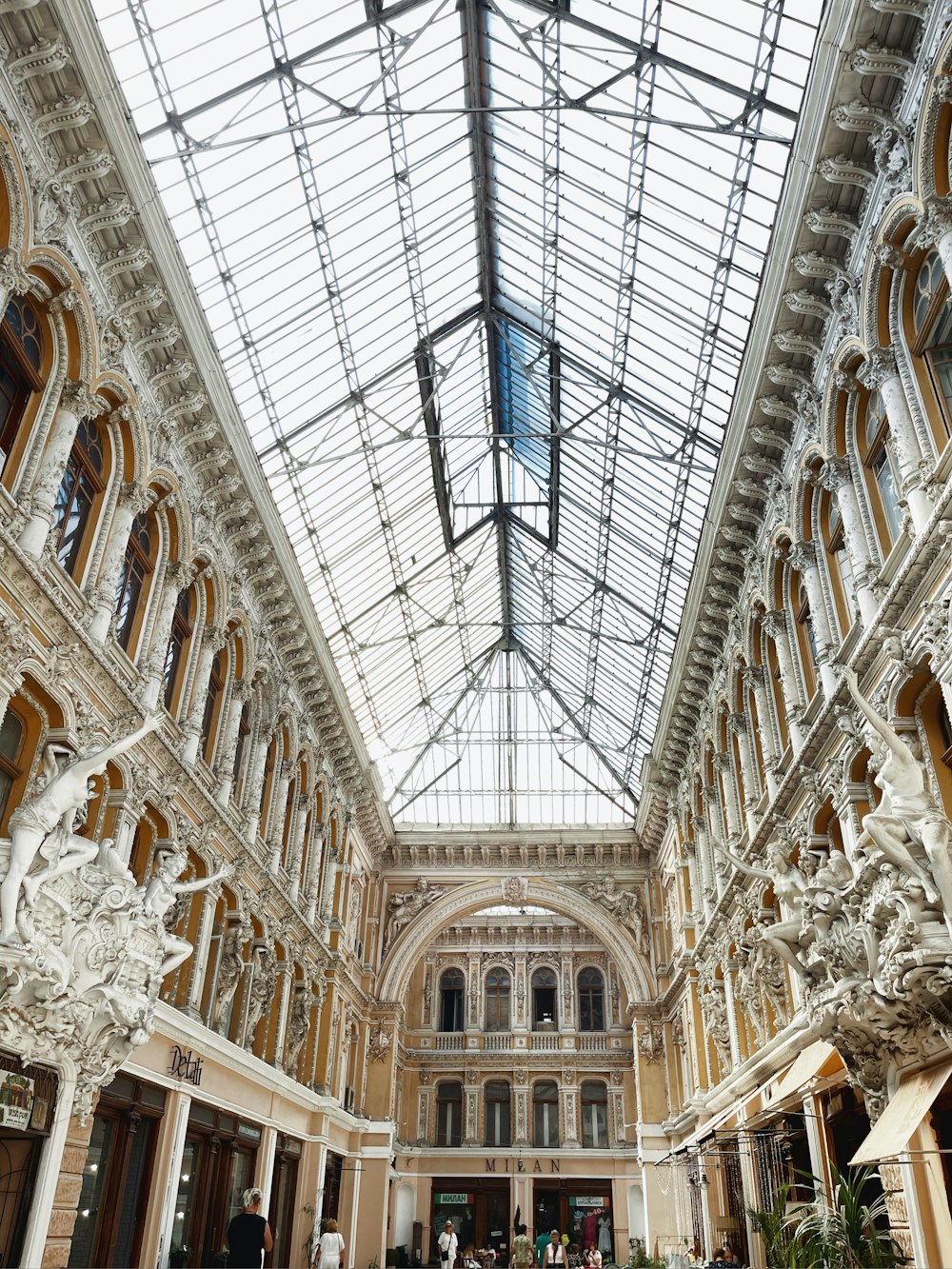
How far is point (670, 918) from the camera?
30.5 m

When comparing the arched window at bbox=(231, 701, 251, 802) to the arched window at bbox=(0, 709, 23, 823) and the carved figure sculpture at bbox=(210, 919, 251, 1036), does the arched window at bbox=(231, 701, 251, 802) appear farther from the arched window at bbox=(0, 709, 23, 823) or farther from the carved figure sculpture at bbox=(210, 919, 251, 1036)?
the arched window at bbox=(0, 709, 23, 823)

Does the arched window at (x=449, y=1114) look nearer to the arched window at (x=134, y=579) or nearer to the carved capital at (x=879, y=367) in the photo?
the arched window at (x=134, y=579)

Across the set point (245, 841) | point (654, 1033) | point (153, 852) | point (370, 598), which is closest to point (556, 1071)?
Answer: point (654, 1033)

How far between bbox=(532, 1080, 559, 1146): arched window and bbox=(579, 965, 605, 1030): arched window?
258cm

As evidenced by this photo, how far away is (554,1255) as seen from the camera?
30.3 meters

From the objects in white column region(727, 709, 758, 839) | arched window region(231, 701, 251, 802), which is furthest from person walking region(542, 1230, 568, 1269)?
arched window region(231, 701, 251, 802)

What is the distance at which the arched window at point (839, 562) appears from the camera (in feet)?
46.3

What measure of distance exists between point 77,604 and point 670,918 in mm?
22834

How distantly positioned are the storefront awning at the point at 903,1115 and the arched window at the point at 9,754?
944 centimetres

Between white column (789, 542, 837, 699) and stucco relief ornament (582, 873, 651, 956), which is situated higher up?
stucco relief ornament (582, 873, 651, 956)

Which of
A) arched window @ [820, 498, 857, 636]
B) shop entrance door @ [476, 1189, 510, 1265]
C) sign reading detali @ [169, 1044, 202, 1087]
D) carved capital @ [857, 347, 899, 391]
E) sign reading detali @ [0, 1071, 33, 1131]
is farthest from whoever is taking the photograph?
shop entrance door @ [476, 1189, 510, 1265]

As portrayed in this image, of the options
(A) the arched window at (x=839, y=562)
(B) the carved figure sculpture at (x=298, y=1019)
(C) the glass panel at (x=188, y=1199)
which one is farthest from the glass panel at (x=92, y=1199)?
(A) the arched window at (x=839, y=562)

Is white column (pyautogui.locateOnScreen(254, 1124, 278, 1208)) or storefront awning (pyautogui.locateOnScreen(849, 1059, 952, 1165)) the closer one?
storefront awning (pyautogui.locateOnScreen(849, 1059, 952, 1165))

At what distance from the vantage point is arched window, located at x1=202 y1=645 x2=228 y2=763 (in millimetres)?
17875
